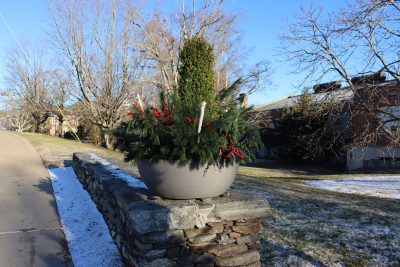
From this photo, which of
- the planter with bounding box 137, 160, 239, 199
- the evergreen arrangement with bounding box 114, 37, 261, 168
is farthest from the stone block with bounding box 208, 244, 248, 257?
the evergreen arrangement with bounding box 114, 37, 261, 168

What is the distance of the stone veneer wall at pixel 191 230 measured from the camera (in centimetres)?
288

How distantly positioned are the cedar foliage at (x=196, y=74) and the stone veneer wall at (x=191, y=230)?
95 cm

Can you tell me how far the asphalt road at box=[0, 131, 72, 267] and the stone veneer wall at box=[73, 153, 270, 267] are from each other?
1.22 m

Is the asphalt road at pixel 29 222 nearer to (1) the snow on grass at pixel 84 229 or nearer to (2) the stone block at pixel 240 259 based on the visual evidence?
(1) the snow on grass at pixel 84 229

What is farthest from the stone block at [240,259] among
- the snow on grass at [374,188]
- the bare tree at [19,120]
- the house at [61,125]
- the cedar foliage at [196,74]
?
the bare tree at [19,120]

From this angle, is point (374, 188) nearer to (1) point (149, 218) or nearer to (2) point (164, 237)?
(2) point (164, 237)

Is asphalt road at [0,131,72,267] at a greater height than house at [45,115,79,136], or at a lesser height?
lesser

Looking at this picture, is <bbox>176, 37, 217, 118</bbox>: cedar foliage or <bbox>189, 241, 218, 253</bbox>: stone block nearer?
<bbox>189, 241, 218, 253</bbox>: stone block

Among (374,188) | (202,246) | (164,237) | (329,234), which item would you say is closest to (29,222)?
(164,237)

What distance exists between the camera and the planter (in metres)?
3.12

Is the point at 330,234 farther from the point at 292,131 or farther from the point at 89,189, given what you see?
the point at 292,131

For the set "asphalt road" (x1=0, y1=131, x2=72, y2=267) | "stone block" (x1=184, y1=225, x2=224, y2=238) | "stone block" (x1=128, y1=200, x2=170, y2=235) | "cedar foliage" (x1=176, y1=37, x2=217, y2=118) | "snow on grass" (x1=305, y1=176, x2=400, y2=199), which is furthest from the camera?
"snow on grass" (x1=305, y1=176, x2=400, y2=199)

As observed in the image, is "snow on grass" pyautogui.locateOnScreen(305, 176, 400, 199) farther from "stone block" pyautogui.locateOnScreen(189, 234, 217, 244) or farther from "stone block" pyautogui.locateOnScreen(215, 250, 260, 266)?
"stone block" pyautogui.locateOnScreen(189, 234, 217, 244)

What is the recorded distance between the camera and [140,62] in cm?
2031
